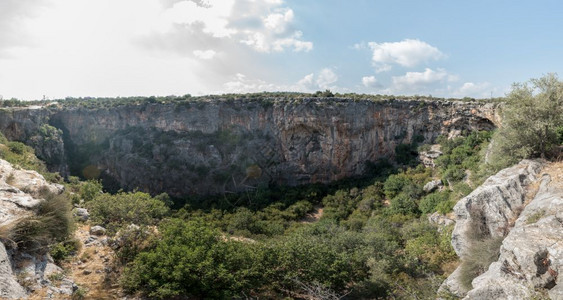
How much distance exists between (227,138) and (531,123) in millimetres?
36223

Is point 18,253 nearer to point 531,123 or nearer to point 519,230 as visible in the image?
point 519,230

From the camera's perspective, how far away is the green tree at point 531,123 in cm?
1216

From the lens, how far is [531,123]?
12516 millimetres

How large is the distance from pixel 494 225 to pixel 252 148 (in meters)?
35.3

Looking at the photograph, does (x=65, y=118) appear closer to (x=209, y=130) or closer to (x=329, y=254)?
(x=209, y=130)

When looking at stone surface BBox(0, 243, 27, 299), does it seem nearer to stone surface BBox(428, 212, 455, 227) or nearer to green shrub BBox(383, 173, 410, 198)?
stone surface BBox(428, 212, 455, 227)

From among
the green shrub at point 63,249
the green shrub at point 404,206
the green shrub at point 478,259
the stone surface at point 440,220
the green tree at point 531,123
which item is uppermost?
the green tree at point 531,123

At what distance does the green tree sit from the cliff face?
819 inches

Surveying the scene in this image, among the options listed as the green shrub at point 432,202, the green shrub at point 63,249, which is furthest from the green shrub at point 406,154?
the green shrub at point 63,249

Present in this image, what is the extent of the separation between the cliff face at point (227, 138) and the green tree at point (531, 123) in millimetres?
20814

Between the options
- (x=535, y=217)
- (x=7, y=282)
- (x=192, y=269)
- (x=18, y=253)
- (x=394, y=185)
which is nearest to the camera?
(x=7, y=282)

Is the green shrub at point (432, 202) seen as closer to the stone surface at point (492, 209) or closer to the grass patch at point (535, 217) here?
the stone surface at point (492, 209)

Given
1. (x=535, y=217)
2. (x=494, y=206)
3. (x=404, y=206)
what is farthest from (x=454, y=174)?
(x=535, y=217)

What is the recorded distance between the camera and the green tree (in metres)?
12.2
